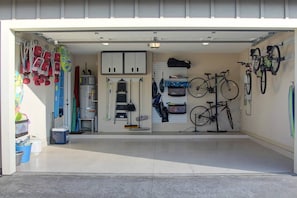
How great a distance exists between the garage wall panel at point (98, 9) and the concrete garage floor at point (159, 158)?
2.45 m

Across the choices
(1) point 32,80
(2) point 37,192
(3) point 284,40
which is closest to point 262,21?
(3) point 284,40

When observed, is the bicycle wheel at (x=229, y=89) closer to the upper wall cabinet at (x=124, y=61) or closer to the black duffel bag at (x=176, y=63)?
the black duffel bag at (x=176, y=63)

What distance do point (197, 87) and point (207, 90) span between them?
33 centimetres

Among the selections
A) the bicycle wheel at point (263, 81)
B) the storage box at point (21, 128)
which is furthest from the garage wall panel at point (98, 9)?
the bicycle wheel at point (263, 81)

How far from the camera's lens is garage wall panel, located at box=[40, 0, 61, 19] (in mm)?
5180

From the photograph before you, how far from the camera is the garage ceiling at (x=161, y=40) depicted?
7434 millimetres

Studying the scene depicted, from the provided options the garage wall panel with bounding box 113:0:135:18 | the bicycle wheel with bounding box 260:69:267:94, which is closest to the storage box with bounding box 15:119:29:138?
the garage wall panel with bounding box 113:0:135:18

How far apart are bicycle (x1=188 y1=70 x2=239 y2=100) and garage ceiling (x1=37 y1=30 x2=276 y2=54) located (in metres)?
1.00

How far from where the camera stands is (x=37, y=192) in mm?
4387

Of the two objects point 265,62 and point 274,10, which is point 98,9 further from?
point 265,62

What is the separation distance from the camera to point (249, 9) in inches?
202

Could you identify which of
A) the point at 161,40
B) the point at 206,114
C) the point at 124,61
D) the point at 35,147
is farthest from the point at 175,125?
the point at 35,147

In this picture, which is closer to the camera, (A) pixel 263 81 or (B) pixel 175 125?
(A) pixel 263 81

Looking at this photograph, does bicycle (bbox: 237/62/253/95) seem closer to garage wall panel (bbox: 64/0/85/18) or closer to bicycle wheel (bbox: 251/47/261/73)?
bicycle wheel (bbox: 251/47/261/73)
